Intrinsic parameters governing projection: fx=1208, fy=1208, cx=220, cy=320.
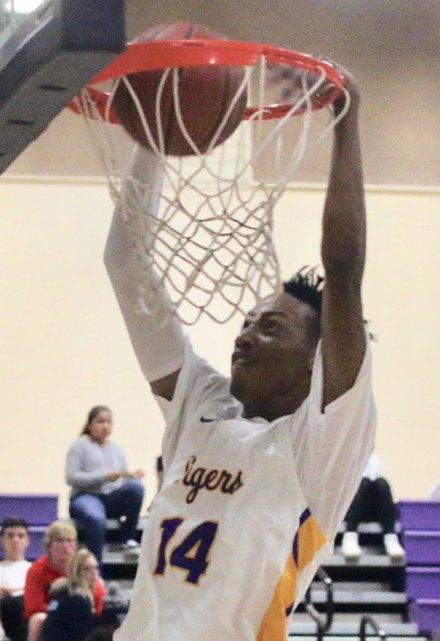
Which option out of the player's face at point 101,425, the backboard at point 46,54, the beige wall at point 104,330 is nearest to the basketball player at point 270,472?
the backboard at point 46,54

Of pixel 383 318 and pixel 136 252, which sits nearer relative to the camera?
pixel 136 252

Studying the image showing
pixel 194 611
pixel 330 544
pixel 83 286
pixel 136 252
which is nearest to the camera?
pixel 194 611

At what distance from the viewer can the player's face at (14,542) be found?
7219 mm

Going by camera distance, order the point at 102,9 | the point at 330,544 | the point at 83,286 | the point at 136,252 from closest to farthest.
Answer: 1. the point at 102,9
2. the point at 330,544
3. the point at 136,252
4. the point at 83,286

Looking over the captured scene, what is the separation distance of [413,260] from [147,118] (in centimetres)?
754

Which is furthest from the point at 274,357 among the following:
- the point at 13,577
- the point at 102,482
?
the point at 102,482

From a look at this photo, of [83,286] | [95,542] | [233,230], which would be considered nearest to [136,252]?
[233,230]

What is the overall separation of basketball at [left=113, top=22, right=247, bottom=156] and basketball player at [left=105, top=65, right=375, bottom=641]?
29 cm

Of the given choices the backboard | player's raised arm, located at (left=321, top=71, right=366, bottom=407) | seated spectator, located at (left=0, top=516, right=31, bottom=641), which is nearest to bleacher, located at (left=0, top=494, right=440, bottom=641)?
seated spectator, located at (left=0, top=516, right=31, bottom=641)

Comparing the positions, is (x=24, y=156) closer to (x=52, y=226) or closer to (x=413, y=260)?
(x=52, y=226)

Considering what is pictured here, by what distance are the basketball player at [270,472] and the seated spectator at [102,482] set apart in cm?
501

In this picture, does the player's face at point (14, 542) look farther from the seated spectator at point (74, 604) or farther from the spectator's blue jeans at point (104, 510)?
the seated spectator at point (74, 604)

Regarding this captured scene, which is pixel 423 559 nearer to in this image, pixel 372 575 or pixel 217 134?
pixel 372 575

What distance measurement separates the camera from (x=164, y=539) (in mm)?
2805
